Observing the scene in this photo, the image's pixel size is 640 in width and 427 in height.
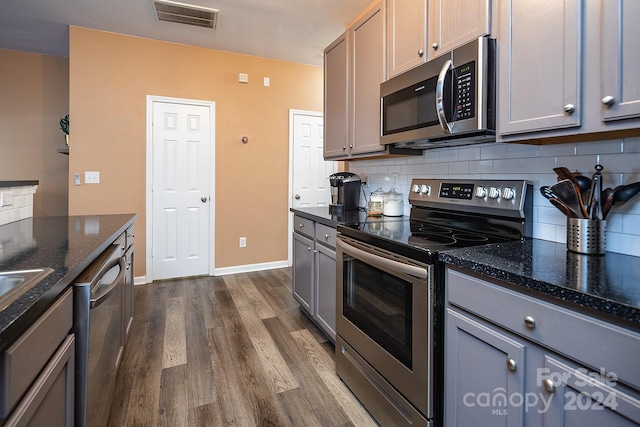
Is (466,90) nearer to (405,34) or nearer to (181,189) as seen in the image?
(405,34)

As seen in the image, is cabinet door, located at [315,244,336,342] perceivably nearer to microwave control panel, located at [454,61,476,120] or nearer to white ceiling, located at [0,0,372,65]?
microwave control panel, located at [454,61,476,120]

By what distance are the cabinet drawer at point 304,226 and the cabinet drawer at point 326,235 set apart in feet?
0.36

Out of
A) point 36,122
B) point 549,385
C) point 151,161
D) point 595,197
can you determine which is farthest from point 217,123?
point 549,385

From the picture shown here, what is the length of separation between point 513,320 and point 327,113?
2.33 meters

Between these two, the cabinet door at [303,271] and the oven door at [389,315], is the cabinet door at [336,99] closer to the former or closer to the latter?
the cabinet door at [303,271]

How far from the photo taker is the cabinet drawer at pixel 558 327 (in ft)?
2.46

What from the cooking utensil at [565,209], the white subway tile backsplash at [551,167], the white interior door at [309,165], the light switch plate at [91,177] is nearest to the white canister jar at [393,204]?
the white subway tile backsplash at [551,167]

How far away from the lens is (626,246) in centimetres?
124

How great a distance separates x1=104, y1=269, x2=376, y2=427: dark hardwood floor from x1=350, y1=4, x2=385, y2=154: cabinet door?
4.93ft

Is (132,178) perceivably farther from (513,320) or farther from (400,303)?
(513,320)

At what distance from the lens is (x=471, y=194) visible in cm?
178

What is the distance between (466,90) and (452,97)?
74 millimetres

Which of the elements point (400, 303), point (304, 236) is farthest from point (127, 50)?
point (400, 303)

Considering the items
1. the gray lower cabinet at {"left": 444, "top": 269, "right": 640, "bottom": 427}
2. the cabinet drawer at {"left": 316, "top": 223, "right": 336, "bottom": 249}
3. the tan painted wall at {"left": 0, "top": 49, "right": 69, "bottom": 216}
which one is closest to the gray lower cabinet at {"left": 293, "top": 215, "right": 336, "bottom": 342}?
the cabinet drawer at {"left": 316, "top": 223, "right": 336, "bottom": 249}
